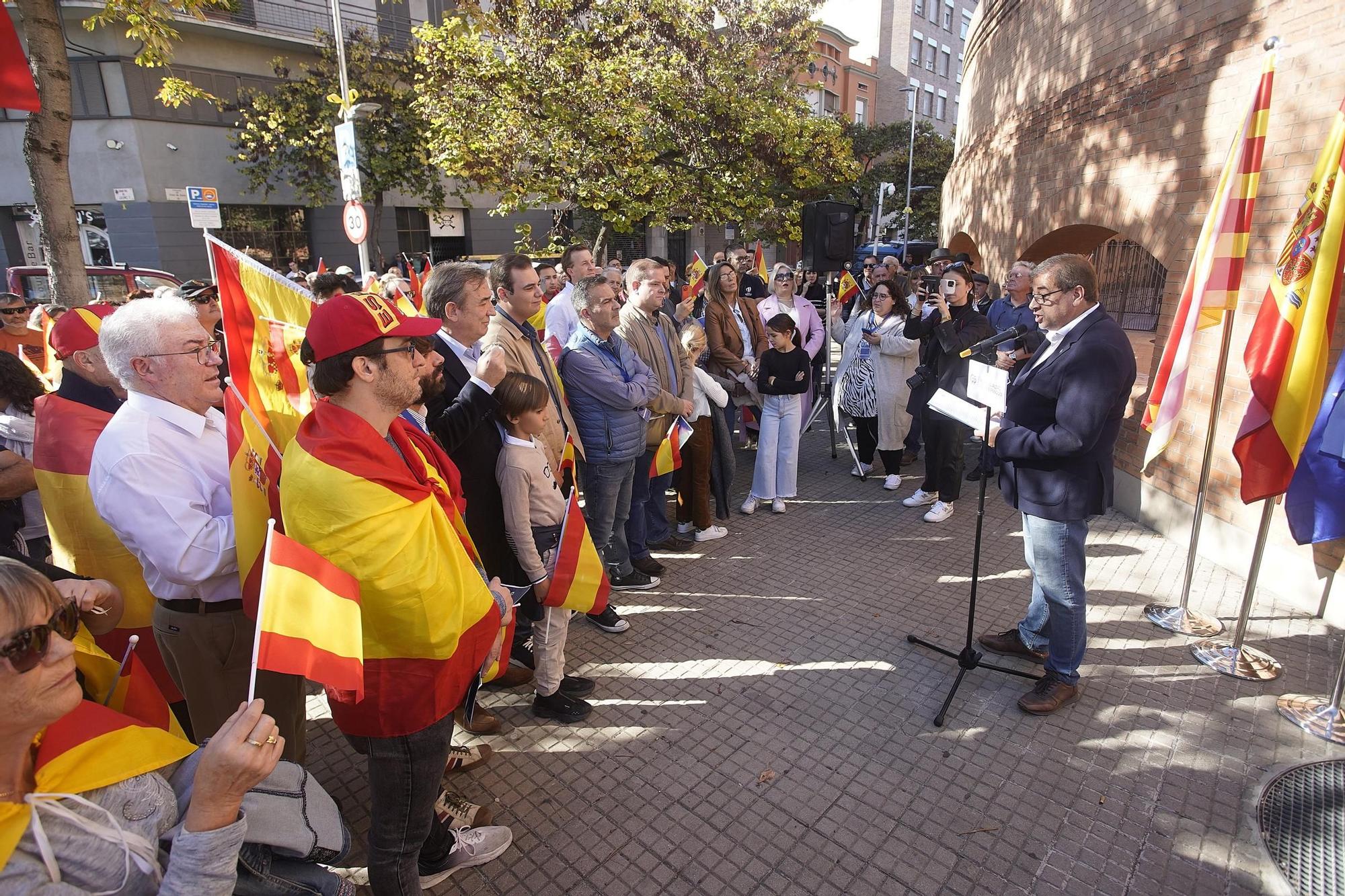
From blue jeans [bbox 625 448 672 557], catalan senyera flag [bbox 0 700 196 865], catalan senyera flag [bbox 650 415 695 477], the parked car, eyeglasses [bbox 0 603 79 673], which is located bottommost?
blue jeans [bbox 625 448 672 557]

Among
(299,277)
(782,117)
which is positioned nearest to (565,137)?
(782,117)

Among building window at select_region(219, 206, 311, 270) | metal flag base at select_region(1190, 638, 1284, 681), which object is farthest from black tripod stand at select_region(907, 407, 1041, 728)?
building window at select_region(219, 206, 311, 270)

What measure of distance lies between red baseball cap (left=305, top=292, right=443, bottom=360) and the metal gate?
746cm

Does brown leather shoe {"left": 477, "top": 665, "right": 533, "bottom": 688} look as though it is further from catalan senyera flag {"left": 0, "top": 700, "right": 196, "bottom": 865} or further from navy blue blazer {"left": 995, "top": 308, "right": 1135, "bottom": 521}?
navy blue blazer {"left": 995, "top": 308, "right": 1135, "bottom": 521}

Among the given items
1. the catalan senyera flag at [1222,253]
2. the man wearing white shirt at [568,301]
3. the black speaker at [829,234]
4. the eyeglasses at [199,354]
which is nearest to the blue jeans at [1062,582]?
the catalan senyera flag at [1222,253]

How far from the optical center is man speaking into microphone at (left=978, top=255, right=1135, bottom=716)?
3227mm

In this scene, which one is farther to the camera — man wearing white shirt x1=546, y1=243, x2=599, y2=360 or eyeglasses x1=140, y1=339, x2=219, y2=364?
man wearing white shirt x1=546, y1=243, x2=599, y2=360

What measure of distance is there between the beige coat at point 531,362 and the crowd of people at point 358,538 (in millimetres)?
19

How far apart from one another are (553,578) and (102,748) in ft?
6.39

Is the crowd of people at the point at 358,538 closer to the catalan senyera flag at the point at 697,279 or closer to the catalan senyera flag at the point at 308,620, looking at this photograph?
the catalan senyera flag at the point at 308,620

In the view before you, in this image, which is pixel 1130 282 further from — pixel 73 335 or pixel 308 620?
pixel 73 335

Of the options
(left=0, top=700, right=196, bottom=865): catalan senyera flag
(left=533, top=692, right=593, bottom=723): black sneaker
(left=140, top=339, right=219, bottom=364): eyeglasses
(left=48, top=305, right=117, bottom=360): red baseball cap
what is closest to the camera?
(left=0, top=700, right=196, bottom=865): catalan senyera flag

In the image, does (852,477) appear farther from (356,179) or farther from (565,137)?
(565,137)

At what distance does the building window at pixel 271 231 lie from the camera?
2053cm
